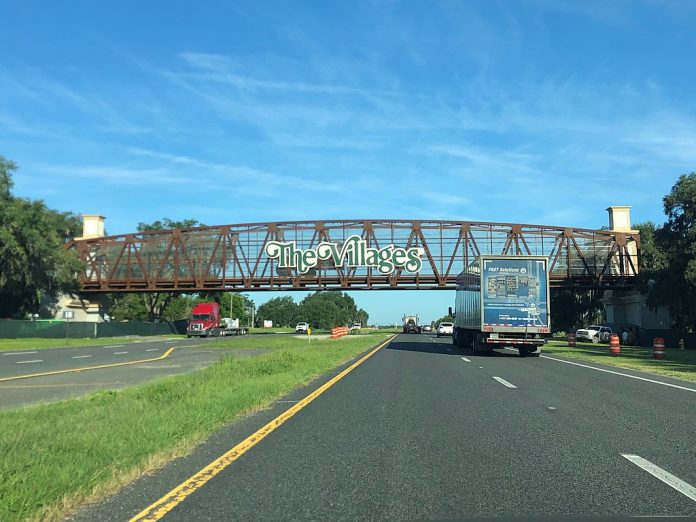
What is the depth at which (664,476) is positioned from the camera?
671cm

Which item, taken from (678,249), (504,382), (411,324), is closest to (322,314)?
(411,324)

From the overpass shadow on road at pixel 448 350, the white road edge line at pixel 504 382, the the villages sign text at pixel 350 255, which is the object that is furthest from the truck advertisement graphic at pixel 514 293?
the the villages sign text at pixel 350 255

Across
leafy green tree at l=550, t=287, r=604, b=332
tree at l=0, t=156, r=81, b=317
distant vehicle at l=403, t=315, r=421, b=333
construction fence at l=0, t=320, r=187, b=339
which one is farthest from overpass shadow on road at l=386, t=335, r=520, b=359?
distant vehicle at l=403, t=315, r=421, b=333

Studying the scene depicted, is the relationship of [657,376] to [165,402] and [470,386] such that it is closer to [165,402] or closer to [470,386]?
[470,386]

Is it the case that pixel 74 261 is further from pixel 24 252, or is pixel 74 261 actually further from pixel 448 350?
pixel 448 350

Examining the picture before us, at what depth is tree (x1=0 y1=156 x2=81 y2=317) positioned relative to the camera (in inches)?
2117

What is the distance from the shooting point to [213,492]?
6.19 meters

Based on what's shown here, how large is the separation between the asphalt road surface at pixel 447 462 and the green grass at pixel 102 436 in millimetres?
315

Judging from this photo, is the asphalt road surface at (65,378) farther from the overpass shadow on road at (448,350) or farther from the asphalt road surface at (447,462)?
the overpass shadow on road at (448,350)

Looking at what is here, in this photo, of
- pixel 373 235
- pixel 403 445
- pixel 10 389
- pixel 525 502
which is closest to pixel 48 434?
pixel 403 445

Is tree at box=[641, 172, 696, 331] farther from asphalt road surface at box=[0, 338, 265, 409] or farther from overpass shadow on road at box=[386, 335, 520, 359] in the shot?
asphalt road surface at box=[0, 338, 265, 409]

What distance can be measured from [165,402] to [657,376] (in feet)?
47.7

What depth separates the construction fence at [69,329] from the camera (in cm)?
5216

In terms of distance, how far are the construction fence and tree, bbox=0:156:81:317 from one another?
4.38m
